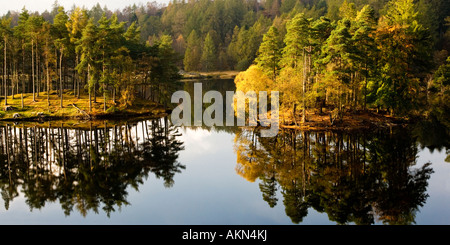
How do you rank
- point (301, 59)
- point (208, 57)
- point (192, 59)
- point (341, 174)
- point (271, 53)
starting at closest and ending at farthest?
point (341, 174), point (301, 59), point (271, 53), point (208, 57), point (192, 59)

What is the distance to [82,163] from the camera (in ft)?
82.4

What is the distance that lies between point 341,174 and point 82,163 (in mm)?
16770

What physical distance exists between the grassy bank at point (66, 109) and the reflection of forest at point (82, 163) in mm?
6315

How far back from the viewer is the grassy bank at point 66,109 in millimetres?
45031

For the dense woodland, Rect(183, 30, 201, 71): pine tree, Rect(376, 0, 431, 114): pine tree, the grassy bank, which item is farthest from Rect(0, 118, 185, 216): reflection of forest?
Rect(183, 30, 201, 71): pine tree

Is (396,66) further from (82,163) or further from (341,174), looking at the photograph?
(82,163)

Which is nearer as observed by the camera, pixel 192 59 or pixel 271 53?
pixel 271 53

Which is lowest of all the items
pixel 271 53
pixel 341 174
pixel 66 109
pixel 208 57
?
pixel 341 174

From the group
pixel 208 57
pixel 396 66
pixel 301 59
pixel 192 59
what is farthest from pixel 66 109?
pixel 192 59

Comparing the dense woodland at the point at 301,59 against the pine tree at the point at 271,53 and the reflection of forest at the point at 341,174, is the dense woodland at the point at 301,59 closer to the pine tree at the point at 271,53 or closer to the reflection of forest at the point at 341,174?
the pine tree at the point at 271,53

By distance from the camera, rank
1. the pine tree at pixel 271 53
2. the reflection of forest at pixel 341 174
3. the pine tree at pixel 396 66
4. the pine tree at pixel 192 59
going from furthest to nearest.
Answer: the pine tree at pixel 192 59
the pine tree at pixel 271 53
the pine tree at pixel 396 66
the reflection of forest at pixel 341 174

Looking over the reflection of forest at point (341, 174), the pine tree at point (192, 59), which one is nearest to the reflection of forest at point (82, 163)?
the reflection of forest at point (341, 174)

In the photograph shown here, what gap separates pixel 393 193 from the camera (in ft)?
62.8
